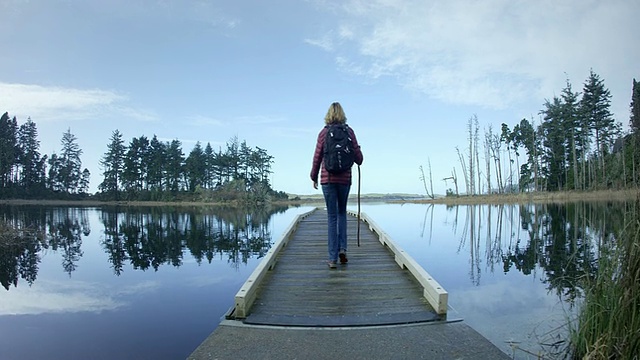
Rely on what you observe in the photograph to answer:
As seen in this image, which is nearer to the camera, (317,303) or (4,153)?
(317,303)

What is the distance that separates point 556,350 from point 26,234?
16606 millimetres

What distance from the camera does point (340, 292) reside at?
423cm

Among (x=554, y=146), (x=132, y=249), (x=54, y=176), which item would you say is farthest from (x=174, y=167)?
(x=554, y=146)

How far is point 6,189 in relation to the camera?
56.5m

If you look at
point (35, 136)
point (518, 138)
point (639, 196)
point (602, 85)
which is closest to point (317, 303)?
point (639, 196)

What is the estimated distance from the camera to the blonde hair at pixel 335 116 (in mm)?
4930

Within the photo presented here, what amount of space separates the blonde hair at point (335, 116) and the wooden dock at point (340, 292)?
6.87 ft

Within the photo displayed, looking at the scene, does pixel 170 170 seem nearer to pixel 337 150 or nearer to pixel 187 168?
pixel 187 168

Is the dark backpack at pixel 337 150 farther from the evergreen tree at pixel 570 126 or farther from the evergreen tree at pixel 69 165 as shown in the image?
the evergreen tree at pixel 69 165

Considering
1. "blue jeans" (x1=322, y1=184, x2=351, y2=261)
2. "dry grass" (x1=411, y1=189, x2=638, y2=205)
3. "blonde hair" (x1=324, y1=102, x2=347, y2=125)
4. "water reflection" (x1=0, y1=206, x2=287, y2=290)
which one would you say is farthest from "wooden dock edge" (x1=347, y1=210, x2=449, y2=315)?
"dry grass" (x1=411, y1=189, x2=638, y2=205)

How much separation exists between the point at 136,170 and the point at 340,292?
63.0m

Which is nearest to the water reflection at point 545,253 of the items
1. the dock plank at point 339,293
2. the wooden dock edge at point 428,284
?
the wooden dock edge at point 428,284

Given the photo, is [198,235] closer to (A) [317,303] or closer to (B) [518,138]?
(A) [317,303]

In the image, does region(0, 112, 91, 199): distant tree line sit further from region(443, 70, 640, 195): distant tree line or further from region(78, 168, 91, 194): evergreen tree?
region(443, 70, 640, 195): distant tree line
